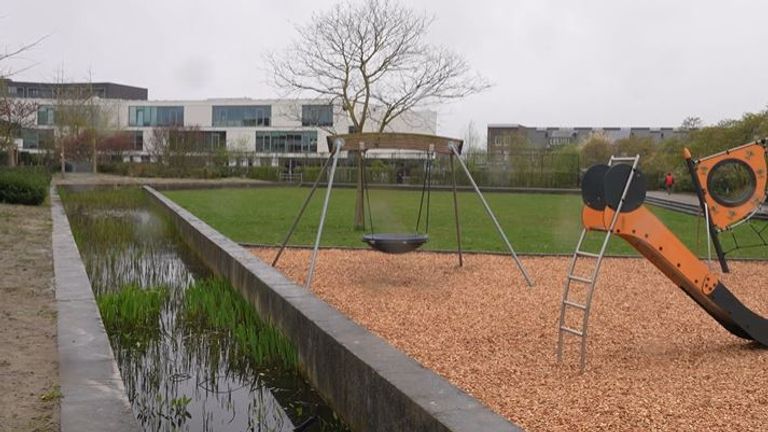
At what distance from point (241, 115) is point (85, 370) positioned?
69.2 metres

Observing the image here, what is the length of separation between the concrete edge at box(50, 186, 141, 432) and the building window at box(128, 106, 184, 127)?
68.3 m

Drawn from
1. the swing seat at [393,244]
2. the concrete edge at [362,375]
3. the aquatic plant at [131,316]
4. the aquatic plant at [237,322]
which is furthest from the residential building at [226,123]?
the concrete edge at [362,375]

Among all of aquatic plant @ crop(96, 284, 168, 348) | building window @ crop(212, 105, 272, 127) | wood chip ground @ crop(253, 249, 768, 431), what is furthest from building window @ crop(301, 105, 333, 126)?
aquatic plant @ crop(96, 284, 168, 348)

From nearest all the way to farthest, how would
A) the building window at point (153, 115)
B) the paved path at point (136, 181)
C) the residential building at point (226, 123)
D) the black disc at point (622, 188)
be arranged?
1. the black disc at point (622, 188)
2. the paved path at point (136, 181)
3. the residential building at point (226, 123)
4. the building window at point (153, 115)

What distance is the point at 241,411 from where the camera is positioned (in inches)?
210

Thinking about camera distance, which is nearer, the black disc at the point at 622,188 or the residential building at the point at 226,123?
the black disc at the point at 622,188

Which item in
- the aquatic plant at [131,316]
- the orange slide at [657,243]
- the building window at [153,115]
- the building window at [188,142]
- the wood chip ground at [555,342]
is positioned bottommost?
the aquatic plant at [131,316]

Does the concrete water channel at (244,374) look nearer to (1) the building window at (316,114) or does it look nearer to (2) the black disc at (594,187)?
(2) the black disc at (594,187)

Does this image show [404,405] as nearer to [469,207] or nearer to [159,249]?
[159,249]

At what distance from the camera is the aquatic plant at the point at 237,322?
6219 millimetres

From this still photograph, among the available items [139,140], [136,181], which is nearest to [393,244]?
[136,181]

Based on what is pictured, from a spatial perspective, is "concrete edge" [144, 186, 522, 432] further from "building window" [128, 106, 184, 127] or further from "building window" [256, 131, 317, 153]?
"building window" [128, 106, 184, 127]

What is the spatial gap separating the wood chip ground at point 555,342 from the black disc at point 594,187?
45.0 inches

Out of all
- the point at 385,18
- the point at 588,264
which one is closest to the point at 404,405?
the point at 588,264
